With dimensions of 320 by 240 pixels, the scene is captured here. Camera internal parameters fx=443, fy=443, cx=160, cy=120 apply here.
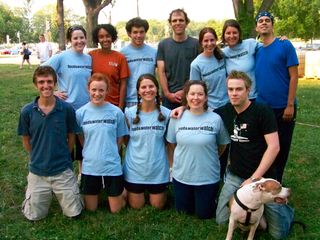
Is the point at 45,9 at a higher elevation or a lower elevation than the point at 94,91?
higher

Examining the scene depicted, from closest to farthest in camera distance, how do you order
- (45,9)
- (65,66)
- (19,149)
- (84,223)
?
(84,223), (65,66), (19,149), (45,9)

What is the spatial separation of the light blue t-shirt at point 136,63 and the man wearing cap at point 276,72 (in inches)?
51.5

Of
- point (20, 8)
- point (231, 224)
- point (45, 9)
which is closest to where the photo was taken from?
point (231, 224)

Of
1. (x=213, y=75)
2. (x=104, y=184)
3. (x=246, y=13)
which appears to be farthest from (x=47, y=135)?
(x=246, y=13)

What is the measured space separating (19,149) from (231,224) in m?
4.47

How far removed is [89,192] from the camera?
4844mm

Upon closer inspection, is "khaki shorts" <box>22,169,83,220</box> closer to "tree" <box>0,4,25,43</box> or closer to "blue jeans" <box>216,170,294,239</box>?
"blue jeans" <box>216,170,294,239</box>

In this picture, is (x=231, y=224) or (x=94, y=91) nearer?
(x=231, y=224)

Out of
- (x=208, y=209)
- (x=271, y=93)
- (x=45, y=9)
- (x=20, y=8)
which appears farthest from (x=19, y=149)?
(x=45, y=9)

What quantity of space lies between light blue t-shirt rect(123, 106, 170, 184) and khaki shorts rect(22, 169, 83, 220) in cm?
64

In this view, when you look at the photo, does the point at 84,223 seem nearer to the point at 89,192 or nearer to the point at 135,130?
the point at 89,192

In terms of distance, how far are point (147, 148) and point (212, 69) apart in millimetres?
1139

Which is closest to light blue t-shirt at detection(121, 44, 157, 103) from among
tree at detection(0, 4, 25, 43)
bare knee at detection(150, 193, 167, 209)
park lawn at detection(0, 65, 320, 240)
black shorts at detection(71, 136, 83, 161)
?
black shorts at detection(71, 136, 83, 161)

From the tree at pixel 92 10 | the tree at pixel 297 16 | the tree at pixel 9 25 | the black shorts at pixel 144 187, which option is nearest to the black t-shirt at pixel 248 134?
the black shorts at pixel 144 187
